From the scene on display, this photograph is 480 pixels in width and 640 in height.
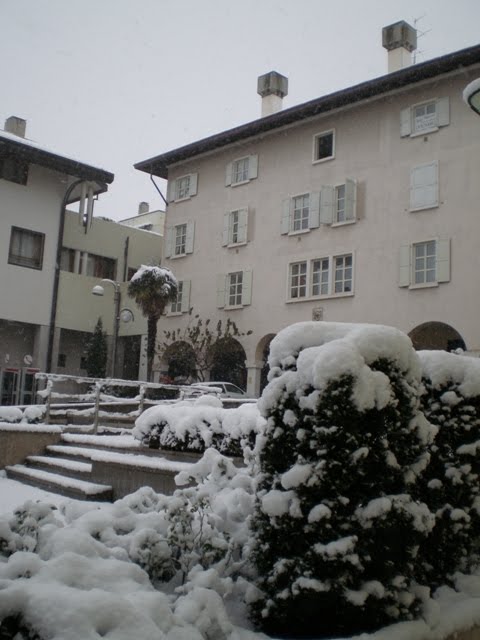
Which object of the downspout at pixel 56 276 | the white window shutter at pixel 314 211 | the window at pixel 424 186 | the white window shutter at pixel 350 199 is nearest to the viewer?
the window at pixel 424 186

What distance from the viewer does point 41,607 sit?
98.6 inches

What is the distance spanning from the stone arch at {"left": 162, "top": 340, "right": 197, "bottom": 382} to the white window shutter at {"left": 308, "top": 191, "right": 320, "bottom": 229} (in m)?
6.32

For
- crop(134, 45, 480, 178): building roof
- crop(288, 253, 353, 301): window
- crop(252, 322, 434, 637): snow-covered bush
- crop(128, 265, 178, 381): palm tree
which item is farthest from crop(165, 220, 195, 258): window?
crop(252, 322, 434, 637): snow-covered bush

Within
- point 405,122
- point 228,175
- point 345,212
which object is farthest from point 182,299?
point 405,122

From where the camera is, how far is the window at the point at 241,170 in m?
24.9

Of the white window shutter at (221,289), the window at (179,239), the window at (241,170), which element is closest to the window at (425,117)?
the window at (241,170)

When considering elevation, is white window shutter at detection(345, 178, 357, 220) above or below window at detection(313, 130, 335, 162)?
below

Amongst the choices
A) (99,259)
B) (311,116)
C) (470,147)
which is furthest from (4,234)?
(470,147)

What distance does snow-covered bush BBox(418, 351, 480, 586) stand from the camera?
4250 millimetres

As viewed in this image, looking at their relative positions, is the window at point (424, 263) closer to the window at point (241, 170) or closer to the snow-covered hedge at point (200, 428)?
the window at point (241, 170)

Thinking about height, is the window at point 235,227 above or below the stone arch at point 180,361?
above

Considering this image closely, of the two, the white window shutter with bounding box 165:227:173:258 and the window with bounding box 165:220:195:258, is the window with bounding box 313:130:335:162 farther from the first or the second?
the white window shutter with bounding box 165:227:173:258

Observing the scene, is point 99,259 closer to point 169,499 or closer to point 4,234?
point 4,234

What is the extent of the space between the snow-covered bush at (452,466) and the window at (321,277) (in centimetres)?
1665
